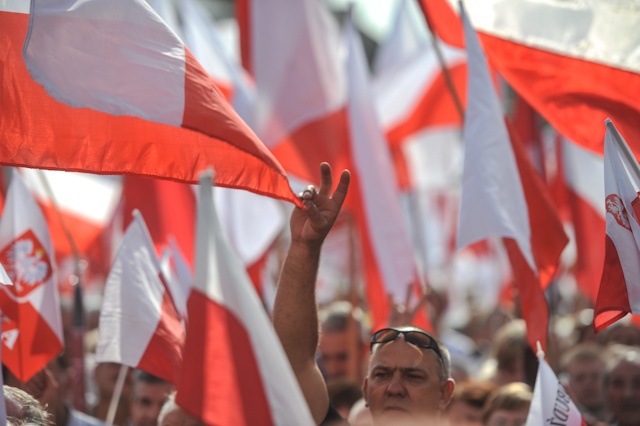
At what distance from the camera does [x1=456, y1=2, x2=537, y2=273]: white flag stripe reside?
15.6 feet

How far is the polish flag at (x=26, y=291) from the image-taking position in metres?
4.83

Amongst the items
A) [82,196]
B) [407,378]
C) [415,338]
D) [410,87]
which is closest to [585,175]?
[410,87]

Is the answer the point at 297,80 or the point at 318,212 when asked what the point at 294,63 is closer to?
the point at 297,80

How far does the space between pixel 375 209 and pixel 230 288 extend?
12.6 ft

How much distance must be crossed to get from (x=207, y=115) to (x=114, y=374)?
3034 mm

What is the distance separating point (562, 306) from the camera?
516 inches

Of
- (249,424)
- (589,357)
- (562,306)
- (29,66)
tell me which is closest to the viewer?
(249,424)

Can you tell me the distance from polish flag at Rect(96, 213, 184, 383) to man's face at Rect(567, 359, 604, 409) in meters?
2.44

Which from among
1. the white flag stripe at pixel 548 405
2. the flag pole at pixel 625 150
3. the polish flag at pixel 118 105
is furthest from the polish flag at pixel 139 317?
the flag pole at pixel 625 150

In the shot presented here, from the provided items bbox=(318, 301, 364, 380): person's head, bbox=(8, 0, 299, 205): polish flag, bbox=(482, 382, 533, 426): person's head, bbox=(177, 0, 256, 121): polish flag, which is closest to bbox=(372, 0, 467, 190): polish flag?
bbox=(177, 0, 256, 121): polish flag

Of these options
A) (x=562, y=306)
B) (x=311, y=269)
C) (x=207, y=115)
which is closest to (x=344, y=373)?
(x=311, y=269)

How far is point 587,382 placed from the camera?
6.27 m

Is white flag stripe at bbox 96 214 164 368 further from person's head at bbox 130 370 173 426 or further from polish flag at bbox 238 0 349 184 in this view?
polish flag at bbox 238 0 349 184

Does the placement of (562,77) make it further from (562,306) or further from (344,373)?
(562,306)
